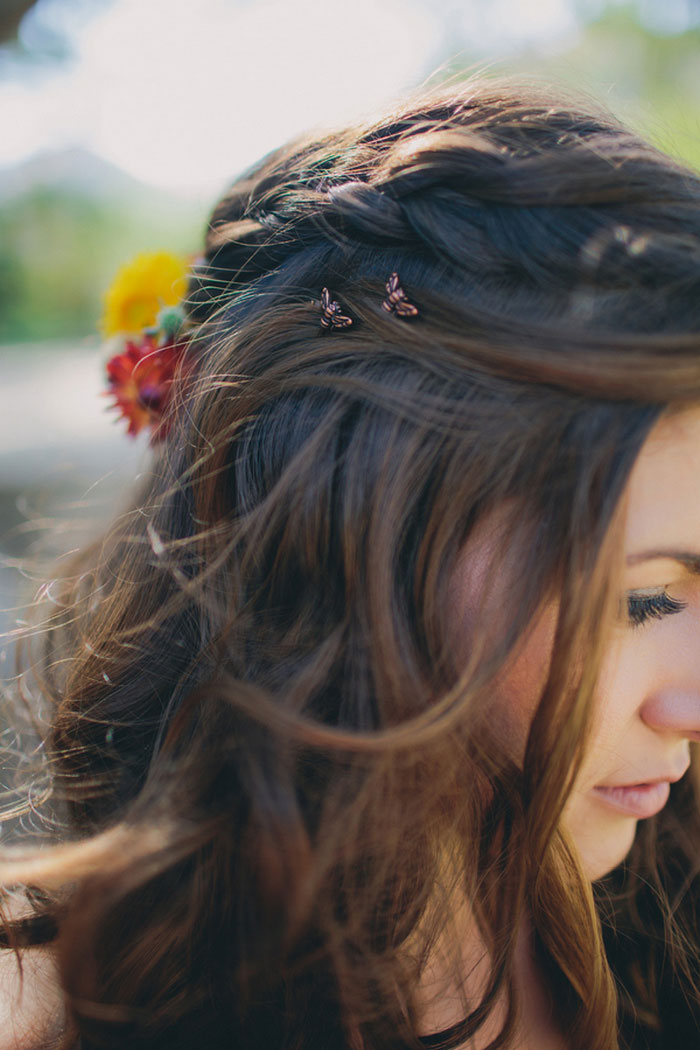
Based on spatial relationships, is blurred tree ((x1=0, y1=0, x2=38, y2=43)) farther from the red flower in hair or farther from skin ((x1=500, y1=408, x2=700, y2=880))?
skin ((x1=500, y1=408, x2=700, y2=880))

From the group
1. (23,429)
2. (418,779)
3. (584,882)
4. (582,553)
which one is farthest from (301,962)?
(23,429)

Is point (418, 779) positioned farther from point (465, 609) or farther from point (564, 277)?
point (564, 277)

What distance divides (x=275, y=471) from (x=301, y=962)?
64 cm

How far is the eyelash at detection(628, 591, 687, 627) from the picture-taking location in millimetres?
1042

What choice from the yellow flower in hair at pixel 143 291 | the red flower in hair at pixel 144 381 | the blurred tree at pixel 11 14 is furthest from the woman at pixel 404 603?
the blurred tree at pixel 11 14

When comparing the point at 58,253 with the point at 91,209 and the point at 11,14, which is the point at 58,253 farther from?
the point at 11,14

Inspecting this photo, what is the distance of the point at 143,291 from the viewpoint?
5.29 feet

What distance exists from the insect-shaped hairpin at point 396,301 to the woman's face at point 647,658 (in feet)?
1.12

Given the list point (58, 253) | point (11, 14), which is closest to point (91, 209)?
point (58, 253)

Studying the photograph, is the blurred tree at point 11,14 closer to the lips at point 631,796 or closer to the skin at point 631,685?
the skin at point 631,685

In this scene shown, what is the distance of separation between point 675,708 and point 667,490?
1.04 ft

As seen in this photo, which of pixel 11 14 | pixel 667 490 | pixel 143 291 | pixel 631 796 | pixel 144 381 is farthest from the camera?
pixel 11 14

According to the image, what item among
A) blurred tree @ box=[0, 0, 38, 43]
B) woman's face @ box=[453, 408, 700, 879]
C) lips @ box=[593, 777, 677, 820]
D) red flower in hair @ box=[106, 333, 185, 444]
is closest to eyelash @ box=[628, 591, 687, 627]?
woman's face @ box=[453, 408, 700, 879]

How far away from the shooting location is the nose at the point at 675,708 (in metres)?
1.08
